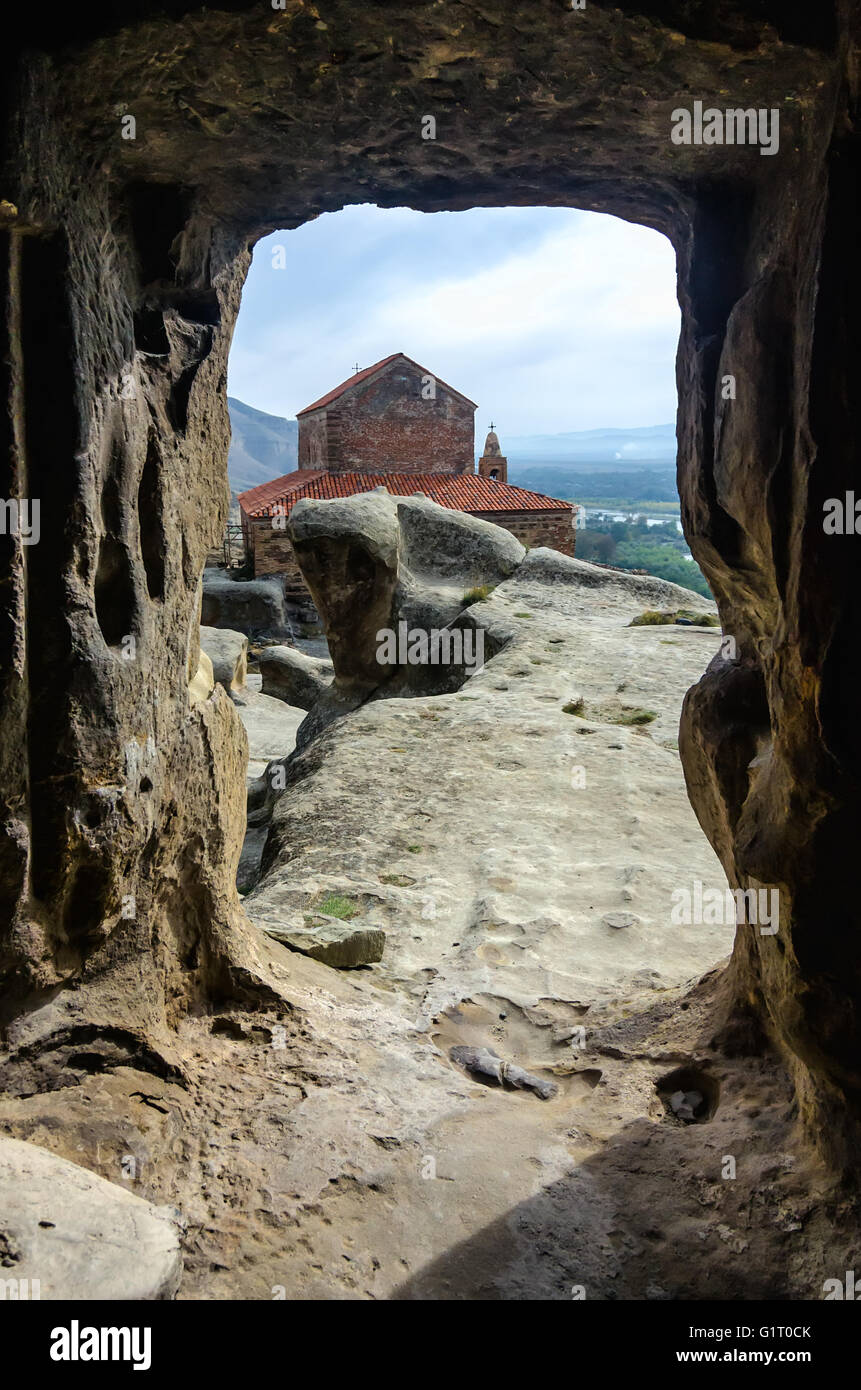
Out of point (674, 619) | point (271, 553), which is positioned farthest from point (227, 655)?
point (271, 553)

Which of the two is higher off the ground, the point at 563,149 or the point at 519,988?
the point at 563,149

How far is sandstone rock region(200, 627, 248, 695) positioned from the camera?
1276 centimetres

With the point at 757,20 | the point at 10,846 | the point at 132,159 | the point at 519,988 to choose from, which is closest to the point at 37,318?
the point at 132,159

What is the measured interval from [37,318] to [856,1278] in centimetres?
264

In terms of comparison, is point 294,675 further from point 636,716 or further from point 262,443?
point 262,443

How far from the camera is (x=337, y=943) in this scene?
3992 millimetres

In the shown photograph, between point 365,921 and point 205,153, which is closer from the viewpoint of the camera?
point 205,153

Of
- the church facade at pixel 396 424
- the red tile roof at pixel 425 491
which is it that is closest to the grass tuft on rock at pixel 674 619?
the red tile roof at pixel 425 491

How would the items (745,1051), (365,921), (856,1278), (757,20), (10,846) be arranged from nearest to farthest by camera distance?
(757,20)
(856,1278)
(10,846)
(745,1051)
(365,921)

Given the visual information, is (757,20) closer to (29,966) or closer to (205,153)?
(205,153)

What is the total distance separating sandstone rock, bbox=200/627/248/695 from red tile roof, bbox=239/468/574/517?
10.6 meters

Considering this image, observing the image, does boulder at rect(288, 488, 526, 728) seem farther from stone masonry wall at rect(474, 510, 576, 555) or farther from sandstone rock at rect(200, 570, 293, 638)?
stone masonry wall at rect(474, 510, 576, 555)

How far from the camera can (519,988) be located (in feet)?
13.0

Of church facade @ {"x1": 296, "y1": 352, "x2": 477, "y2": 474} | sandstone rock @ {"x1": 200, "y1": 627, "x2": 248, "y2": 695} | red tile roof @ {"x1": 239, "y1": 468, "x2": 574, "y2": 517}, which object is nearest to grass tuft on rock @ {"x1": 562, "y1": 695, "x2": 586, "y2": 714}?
sandstone rock @ {"x1": 200, "y1": 627, "x2": 248, "y2": 695}
